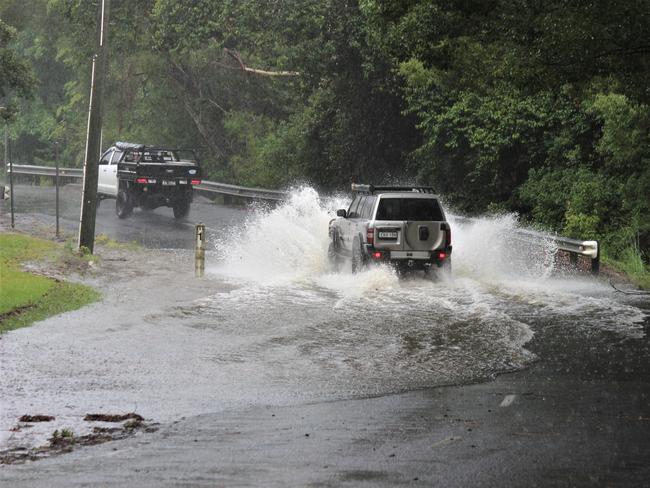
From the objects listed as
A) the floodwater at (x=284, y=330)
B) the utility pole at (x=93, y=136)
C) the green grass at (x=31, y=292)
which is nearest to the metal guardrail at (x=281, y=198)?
the floodwater at (x=284, y=330)

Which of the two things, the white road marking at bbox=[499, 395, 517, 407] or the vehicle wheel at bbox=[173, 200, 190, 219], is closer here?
the white road marking at bbox=[499, 395, 517, 407]

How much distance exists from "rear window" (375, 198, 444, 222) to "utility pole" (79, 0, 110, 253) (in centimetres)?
692

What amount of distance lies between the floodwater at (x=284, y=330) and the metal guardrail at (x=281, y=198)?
40cm

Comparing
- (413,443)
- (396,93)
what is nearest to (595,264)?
(413,443)

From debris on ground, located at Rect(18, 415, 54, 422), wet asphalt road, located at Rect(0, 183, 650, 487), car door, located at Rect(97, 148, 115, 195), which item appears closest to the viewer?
wet asphalt road, located at Rect(0, 183, 650, 487)

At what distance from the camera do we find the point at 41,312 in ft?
55.8

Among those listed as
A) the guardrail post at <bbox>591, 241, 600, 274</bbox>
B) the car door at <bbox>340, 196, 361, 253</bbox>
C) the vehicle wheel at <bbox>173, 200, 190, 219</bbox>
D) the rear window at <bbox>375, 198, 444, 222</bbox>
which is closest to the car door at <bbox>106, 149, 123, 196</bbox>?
the vehicle wheel at <bbox>173, 200, 190, 219</bbox>

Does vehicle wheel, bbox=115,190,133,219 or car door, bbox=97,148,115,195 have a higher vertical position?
car door, bbox=97,148,115,195

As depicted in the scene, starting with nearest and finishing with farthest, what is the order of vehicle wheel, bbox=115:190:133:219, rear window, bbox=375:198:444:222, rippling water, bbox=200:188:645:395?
1. rippling water, bbox=200:188:645:395
2. rear window, bbox=375:198:444:222
3. vehicle wheel, bbox=115:190:133:219

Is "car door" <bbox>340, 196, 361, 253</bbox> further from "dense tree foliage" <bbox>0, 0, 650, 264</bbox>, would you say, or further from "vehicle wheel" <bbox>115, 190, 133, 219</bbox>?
"vehicle wheel" <bbox>115, 190, 133, 219</bbox>

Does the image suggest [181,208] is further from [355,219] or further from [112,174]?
[355,219]

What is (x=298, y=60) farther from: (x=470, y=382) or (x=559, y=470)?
(x=559, y=470)

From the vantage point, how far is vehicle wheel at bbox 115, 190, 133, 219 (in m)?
36.0

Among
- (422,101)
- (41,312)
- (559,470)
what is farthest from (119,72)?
(559,470)
